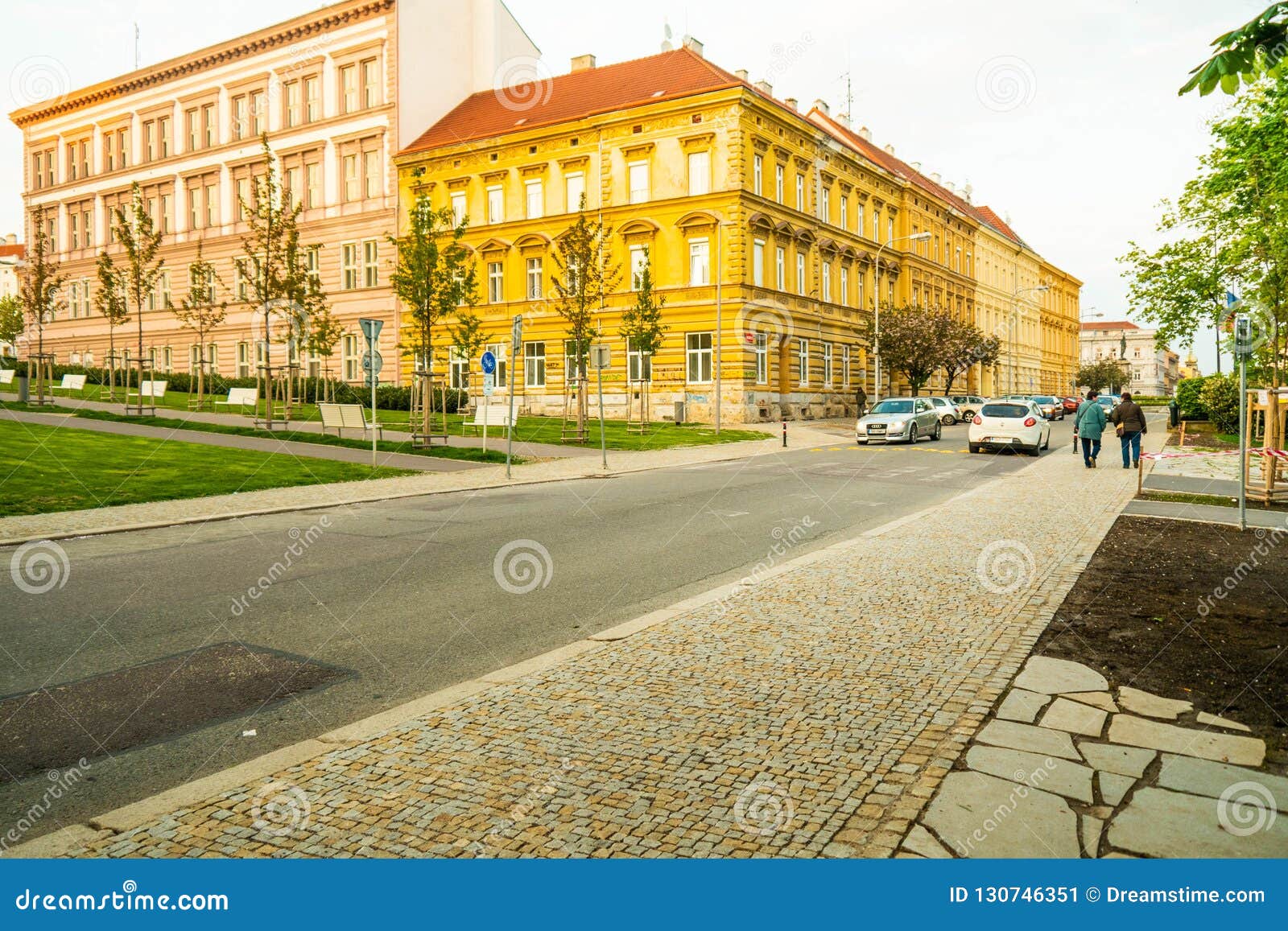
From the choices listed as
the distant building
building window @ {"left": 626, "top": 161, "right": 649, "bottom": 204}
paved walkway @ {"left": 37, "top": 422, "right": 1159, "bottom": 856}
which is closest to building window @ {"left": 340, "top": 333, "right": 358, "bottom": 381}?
building window @ {"left": 626, "top": 161, "right": 649, "bottom": 204}

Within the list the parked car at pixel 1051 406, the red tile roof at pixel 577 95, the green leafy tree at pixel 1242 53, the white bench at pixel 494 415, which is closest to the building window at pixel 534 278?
the red tile roof at pixel 577 95

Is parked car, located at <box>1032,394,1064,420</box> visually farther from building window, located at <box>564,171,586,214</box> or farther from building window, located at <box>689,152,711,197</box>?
building window, located at <box>564,171,586,214</box>

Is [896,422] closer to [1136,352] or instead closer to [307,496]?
[307,496]

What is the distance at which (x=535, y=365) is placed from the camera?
4725 centimetres

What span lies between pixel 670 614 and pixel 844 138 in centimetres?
5663

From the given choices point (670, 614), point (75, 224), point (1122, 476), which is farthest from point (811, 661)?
point (75, 224)

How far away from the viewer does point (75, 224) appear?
214ft

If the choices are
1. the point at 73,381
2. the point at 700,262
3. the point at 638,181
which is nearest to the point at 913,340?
the point at 700,262

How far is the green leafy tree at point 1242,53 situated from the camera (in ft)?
16.4

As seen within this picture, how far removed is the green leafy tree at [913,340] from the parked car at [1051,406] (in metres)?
6.40

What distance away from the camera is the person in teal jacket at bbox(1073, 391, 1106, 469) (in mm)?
22312

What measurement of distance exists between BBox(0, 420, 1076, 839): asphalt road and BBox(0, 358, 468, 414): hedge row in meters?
27.6

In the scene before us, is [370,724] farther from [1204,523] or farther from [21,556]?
[1204,523]

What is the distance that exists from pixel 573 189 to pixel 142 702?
144 feet
